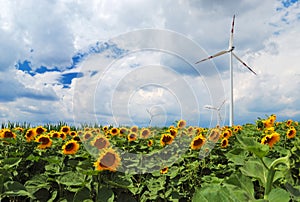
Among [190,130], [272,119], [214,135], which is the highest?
[272,119]

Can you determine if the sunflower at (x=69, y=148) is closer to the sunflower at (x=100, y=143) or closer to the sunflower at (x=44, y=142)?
the sunflower at (x=100, y=143)

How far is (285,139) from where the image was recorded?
15.4 feet

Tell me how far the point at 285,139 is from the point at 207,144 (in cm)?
117

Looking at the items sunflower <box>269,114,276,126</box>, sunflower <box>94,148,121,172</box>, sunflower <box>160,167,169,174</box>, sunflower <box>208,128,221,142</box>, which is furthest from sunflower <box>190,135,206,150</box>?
sunflower <box>269,114,276,126</box>

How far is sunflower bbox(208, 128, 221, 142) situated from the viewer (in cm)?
464

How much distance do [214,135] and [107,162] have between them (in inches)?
87.5

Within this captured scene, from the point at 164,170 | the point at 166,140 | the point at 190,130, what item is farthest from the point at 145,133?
the point at 164,170

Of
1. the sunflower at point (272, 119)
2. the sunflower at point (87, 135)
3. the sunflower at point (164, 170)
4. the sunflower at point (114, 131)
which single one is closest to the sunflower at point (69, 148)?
the sunflower at point (87, 135)

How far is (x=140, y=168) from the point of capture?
3768 mm

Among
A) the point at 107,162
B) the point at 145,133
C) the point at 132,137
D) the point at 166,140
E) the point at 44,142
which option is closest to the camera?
the point at 107,162

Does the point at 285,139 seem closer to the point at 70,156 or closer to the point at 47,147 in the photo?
the point at 70,156

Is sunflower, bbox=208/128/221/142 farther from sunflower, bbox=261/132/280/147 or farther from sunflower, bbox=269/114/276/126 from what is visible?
sunflower, bbox=269/114/276/126

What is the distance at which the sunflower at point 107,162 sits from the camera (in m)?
2.86

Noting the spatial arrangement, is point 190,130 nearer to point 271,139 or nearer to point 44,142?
point 271,139
